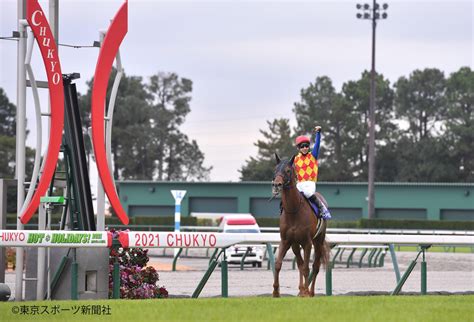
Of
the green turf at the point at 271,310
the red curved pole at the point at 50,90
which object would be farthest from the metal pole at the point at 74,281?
the green turf at the point at 271,310

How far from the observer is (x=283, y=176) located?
13375 mm

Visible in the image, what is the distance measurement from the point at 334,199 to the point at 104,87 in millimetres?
51270

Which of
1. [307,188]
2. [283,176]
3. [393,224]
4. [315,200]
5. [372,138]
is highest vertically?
[372,138]

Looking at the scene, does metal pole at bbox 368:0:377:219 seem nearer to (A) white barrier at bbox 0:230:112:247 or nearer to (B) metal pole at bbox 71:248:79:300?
(B) metal pole at bbox 71:248:79:300

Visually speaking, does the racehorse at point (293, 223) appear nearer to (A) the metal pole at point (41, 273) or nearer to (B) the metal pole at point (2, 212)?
(A) the metal pole at point (41, 273)

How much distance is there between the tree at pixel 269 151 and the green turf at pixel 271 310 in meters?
75.3

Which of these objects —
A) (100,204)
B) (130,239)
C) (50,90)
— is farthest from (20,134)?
(130,239)

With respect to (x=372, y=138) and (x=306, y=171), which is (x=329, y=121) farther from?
(x=306, y=171)

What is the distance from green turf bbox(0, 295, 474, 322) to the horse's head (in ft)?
4.58

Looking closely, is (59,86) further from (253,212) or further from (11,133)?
(11,133)

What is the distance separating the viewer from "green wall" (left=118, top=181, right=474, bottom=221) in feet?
208


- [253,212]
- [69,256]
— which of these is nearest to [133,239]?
[69,256]

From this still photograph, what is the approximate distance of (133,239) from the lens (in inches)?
528

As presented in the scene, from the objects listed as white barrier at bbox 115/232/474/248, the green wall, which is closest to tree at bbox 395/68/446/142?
Answer: the green wall
